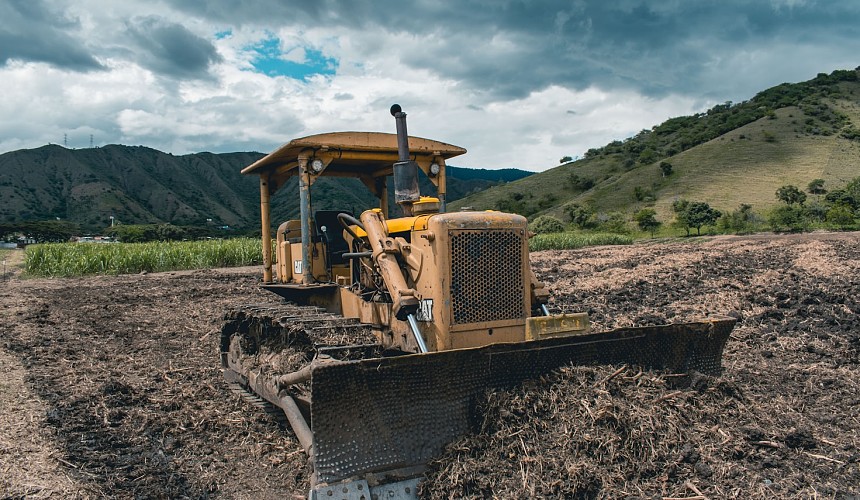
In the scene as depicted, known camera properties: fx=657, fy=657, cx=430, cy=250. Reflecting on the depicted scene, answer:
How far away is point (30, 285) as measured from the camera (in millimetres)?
19047

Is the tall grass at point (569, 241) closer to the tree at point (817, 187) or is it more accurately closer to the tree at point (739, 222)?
the tree at point (739, 222)

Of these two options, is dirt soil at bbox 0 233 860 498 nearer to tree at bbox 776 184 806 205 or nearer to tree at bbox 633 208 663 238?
tree at bbox 633 208 663 238

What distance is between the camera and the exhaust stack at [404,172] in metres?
6.03

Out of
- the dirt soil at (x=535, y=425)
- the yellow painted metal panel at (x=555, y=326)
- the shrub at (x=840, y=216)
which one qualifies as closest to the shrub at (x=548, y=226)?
the shrub at (x=840, y=216)

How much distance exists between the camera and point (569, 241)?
37688 mm

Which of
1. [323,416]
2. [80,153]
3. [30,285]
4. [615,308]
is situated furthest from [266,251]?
[80,153]

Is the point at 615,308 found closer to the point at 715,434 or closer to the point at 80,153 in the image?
the point at 715,434

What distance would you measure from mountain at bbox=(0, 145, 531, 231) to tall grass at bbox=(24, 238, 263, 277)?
242 ft

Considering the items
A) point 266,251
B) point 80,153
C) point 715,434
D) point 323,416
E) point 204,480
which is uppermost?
point 80,153

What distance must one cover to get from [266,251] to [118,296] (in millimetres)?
9807

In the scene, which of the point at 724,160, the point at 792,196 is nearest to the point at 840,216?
the point at 792,196

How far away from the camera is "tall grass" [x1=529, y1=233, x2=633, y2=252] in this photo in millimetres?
36562

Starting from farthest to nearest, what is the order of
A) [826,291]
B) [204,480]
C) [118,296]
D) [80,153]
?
[80,153], [118,296], [826,291], [204,480]

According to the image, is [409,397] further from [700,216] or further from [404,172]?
[700,216]
